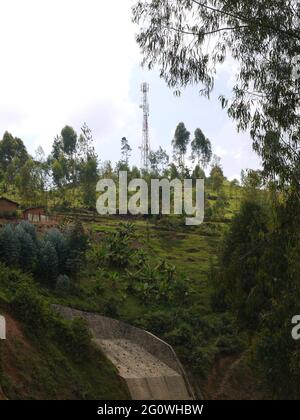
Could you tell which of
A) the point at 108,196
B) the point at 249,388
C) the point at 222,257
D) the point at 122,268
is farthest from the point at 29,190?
the point at 249,388

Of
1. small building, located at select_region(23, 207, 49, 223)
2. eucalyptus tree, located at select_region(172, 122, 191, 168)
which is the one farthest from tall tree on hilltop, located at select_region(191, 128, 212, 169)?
small building, located at select_region(23, 207, 49, 223)

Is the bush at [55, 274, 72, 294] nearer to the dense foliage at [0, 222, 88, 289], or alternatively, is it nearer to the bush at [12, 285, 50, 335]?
the dense foliage at [0, 222, 88, 289]

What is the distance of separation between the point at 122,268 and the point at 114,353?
42.5ft

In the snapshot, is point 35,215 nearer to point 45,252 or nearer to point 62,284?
point 45,252

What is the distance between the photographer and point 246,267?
51.3 ft

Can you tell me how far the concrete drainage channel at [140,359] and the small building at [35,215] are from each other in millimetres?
19583

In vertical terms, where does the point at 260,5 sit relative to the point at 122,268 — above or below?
above

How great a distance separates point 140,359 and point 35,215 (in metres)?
24.1

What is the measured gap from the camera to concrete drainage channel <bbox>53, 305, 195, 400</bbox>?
26.3 meters

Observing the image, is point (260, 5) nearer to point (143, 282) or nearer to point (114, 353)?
point (114, 353)

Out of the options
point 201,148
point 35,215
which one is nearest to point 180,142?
point 201,148

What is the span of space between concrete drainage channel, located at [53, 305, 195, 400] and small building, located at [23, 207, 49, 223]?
19583 millimetres
